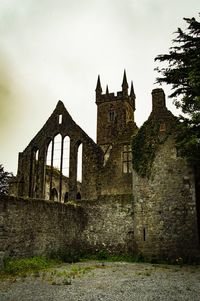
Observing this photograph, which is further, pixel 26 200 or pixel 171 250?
pixel 171 250

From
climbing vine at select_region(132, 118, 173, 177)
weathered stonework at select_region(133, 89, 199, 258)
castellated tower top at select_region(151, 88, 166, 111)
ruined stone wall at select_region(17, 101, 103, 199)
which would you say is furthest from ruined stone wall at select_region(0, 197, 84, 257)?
ruined stone wall at select_region(17, 101, 103, 199)

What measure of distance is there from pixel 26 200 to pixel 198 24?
10.4 meters

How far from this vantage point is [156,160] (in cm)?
1792

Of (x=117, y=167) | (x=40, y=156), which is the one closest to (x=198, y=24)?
(x=117, y=167)

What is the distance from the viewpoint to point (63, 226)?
57.6ft

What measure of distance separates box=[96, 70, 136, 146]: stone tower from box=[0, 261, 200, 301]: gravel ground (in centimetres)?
3389

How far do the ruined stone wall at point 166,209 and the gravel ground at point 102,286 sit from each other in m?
4.23

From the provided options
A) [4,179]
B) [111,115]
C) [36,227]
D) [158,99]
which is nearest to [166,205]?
[158,99]

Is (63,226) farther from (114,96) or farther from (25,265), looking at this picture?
(114,96)

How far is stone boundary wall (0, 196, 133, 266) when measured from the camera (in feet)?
46.2

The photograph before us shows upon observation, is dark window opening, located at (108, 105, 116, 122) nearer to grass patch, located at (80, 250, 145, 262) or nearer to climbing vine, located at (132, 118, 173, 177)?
climbing vine, located at (132, 118, 173, 177)

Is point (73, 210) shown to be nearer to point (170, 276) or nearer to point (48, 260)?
point (48, 260)

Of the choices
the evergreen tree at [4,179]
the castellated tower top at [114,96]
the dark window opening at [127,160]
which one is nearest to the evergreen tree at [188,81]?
the dark window opening at [127,160]

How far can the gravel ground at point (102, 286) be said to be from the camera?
818cm
